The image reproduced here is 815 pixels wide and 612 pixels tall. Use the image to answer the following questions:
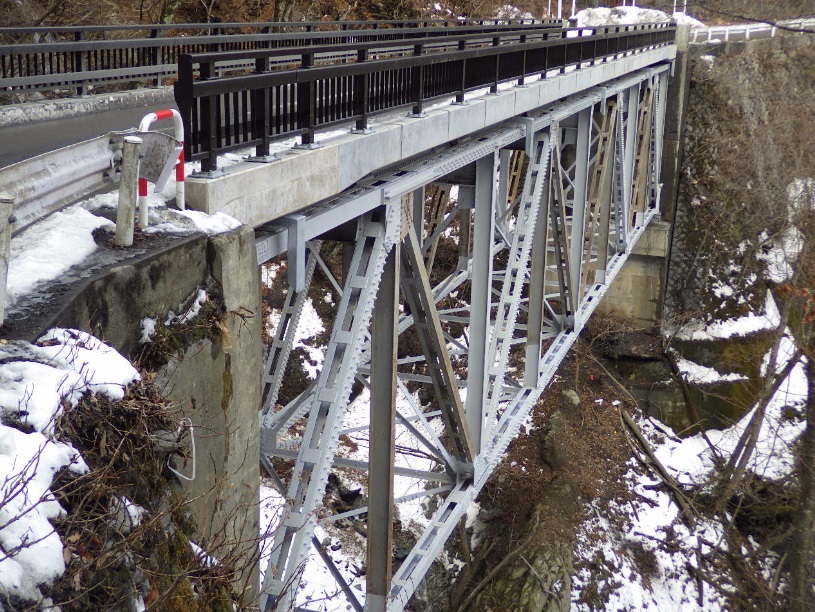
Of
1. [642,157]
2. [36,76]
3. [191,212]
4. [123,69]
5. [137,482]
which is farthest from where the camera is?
[642,157]

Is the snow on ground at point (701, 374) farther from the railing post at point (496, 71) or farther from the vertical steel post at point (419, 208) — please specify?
the railing post at point (496, 71)

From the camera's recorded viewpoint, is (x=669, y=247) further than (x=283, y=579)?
Yes

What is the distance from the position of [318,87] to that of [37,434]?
143 inches

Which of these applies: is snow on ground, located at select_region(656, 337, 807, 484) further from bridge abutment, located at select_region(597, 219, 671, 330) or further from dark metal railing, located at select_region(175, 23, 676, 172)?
dark metal railing, located at select_region(175, 23, 676, 172)

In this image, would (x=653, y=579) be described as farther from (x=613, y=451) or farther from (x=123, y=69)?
(x=123, y=69)

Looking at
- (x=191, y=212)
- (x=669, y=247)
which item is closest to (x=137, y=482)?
(x=191, y=212)

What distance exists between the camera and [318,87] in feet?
18.7

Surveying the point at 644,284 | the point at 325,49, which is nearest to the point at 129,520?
the point at 325,49

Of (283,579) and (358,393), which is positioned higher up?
(283,579)

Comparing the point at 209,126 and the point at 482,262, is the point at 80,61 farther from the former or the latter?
the point at 209,126

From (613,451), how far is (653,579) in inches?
157

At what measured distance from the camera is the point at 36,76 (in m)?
9.38

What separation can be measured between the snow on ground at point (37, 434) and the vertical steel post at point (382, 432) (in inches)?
137

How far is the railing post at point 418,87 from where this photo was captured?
6766mm
